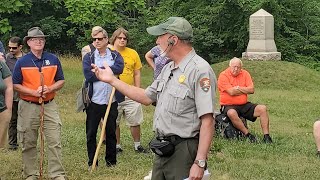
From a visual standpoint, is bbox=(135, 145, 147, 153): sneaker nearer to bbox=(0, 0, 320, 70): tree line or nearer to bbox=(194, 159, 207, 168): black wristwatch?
bbox=(194, 159, 207, 168): black wristwatch

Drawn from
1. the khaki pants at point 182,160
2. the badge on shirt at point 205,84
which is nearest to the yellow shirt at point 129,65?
the khaki pants at point 182,160

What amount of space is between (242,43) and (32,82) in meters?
24.2

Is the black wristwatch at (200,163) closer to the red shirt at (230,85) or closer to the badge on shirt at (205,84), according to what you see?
the badge on shirt at (205,84)

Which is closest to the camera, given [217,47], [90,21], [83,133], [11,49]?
[11,49]

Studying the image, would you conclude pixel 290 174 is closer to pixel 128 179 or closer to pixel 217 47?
pixel 128 179

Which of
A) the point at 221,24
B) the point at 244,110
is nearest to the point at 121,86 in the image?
the point at 244,110

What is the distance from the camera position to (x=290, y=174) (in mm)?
7262

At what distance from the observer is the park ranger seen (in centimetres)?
423

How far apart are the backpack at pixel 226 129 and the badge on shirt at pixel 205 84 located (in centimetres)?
549

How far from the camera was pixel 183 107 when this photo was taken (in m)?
4.31

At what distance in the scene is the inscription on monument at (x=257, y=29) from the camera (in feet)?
73.2

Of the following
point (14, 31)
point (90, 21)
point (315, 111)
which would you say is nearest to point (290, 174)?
point (315, 111)

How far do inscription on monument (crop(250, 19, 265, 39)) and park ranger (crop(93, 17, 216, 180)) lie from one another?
18.3 m

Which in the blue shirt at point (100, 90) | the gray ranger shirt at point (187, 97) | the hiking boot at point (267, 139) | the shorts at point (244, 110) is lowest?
the hiking boot at point (267, 139)
